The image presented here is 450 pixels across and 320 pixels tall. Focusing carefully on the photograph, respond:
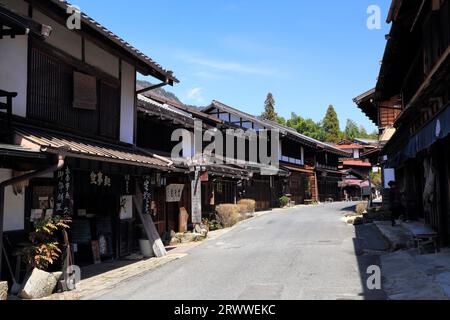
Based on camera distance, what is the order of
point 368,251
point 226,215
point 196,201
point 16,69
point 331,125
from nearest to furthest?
point 16,69
point 368,251
point 196,201
point 226,215
point 331,125

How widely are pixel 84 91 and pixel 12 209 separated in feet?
13.8

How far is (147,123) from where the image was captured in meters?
19.6

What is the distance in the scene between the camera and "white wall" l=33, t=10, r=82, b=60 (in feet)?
35.7

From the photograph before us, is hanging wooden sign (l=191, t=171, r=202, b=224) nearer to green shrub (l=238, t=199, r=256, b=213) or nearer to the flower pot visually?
green shrub (l=238, t=199, r=256, b=213)

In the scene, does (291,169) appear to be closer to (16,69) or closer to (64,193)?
(64,193)

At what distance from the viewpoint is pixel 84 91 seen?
12484mm

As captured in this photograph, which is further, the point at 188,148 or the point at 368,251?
the point at 188,148

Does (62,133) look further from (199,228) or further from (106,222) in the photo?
(199,228)

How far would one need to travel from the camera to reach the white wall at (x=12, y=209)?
9.47 metres

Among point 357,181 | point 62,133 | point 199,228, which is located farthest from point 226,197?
point 357,181

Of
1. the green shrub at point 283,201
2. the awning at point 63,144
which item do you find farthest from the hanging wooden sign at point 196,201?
the green shrub at point 283,201

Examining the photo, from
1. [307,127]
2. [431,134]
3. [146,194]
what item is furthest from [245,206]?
[307,127]

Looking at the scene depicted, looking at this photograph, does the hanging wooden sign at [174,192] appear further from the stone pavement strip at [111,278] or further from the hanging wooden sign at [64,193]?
the hanging wooden sign at [64,193]

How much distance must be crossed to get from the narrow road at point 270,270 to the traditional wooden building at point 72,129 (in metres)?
2.67
